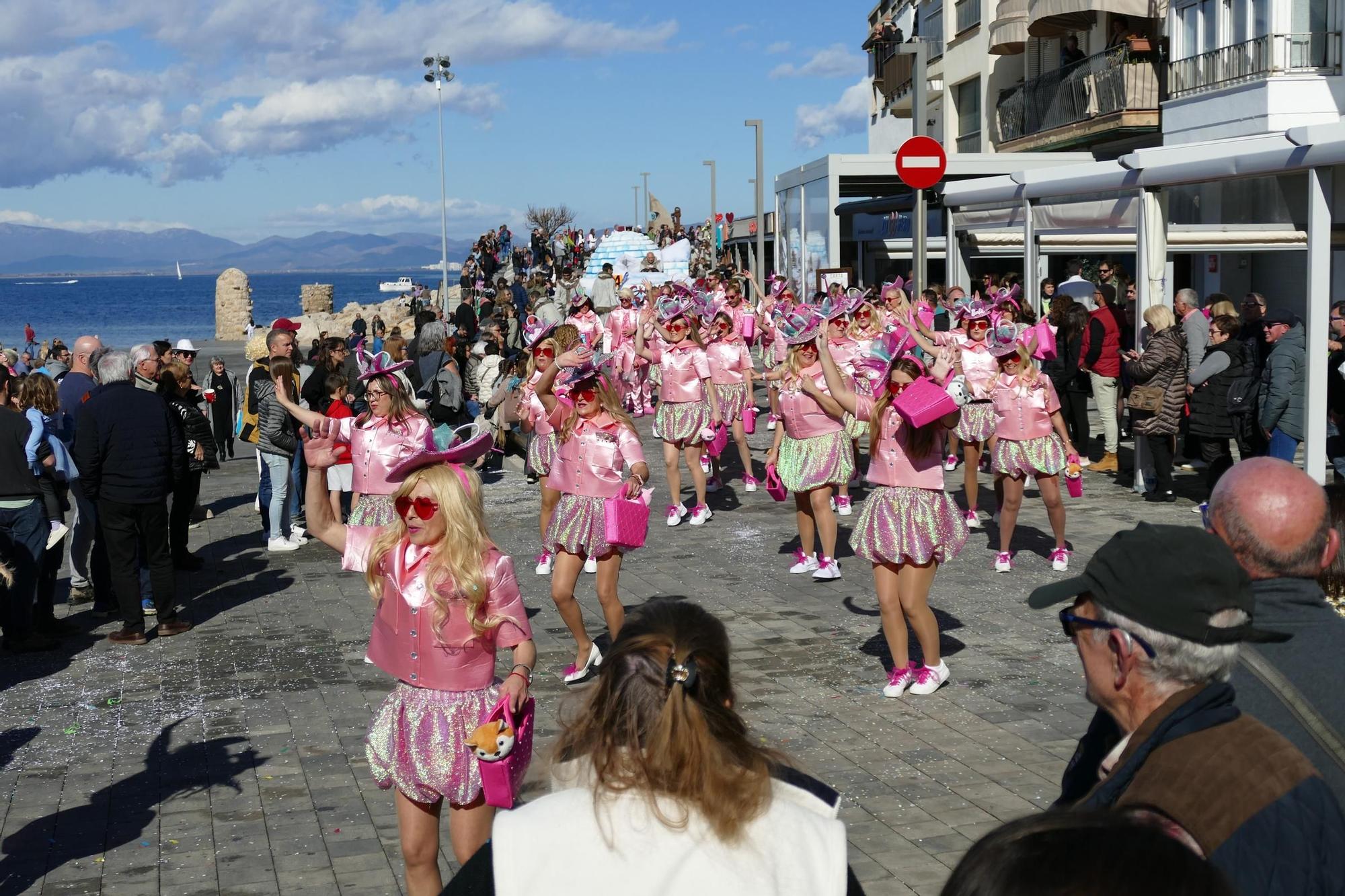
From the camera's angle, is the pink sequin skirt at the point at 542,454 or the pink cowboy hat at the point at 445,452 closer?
the pink cowboy hat at the point at 445,452

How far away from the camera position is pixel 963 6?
39.0 metres

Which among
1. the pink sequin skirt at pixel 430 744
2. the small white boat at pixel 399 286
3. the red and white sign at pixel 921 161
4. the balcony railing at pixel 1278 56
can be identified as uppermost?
the balcony railing at pixel 1278 56

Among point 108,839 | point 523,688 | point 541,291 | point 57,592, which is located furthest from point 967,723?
point 541,291

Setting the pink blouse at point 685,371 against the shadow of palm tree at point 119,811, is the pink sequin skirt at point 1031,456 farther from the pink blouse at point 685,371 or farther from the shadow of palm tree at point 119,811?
the shadow of palm tree at point 119,811

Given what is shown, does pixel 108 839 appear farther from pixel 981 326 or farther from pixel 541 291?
pixel 541 291

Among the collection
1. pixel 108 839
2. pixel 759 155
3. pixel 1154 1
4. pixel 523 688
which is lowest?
pixel 108 839

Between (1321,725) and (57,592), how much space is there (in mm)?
10419

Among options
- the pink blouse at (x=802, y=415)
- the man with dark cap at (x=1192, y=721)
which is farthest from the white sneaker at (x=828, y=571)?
the man with dark cap at (x=1192, y=721)

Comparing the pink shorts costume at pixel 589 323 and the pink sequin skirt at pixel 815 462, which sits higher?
the pink shorts costume at pixel 589 323

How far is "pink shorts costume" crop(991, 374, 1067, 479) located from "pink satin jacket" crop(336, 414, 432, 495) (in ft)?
14.7

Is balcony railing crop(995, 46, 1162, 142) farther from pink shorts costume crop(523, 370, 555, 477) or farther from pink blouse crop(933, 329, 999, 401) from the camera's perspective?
pink shorts costume crop(523, 370, 555, 477)

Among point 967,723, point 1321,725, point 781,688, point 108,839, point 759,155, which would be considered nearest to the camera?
point 1321,725

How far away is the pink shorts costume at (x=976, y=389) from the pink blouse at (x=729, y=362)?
3.13 m

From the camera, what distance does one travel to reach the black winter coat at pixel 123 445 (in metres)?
9.20
